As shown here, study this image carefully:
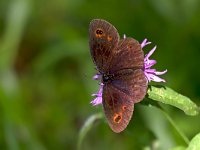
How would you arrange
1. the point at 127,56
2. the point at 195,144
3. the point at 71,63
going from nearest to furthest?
the point at 195,144, the point at 127,56, the point at 71,63

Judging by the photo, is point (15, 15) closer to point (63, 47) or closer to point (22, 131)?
point (63, 47)

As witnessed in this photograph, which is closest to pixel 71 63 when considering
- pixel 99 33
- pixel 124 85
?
pixel 99 33

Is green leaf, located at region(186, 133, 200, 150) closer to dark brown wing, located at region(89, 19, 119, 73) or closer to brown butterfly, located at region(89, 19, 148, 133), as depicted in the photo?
brown butterfly, located at region(89, 19, 148, 133)

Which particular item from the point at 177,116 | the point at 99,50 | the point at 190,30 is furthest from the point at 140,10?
the point at 99,50

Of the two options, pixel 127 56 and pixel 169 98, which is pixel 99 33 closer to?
pixel 127 56

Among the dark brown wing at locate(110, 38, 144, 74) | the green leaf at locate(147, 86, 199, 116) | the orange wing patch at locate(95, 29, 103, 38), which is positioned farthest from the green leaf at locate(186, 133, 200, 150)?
the orange wing patch at locate(95, 29, 103, 38)

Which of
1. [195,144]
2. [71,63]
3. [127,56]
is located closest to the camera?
[195,144]

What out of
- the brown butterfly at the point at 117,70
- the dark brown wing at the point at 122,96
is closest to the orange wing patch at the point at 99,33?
the brown butterfly at the point at 117,70
